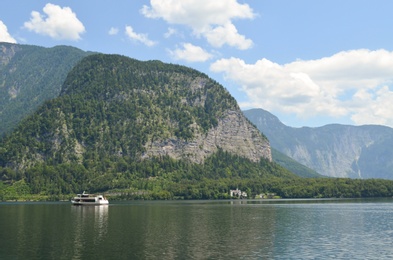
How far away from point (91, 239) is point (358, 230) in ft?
241

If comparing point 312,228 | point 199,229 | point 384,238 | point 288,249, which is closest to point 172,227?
point 199,229

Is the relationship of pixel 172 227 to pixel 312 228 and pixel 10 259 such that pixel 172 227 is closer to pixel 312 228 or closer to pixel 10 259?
pixel 312 228

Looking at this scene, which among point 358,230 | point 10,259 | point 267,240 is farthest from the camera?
point 358,230

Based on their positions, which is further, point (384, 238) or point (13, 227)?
point (13, 227)

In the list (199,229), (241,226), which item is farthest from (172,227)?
(241,226)

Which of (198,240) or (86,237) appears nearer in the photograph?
(198,240)

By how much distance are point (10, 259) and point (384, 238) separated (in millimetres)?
84366

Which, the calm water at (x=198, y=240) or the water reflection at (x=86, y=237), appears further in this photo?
the water reflection at (x=86, y=237)

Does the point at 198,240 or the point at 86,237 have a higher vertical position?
the point at 86,237

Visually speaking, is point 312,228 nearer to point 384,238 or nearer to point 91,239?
point 384,238

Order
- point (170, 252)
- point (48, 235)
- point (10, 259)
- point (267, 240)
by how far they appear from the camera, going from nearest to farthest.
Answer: point (10, 259)
point (170, 252)
point (267, 240)
point (48, 235)

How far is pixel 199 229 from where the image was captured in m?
131

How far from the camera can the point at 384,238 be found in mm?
111625

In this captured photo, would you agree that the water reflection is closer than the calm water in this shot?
No
